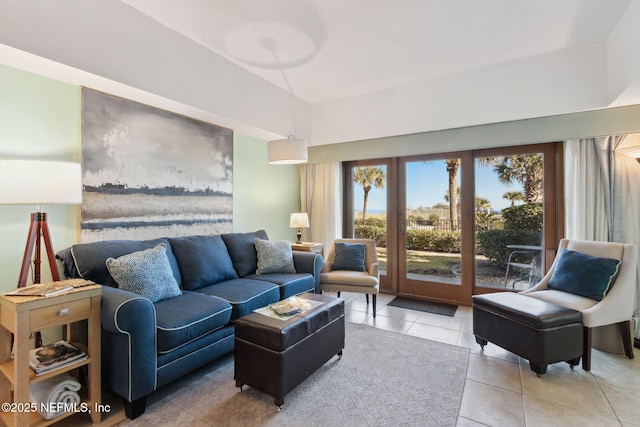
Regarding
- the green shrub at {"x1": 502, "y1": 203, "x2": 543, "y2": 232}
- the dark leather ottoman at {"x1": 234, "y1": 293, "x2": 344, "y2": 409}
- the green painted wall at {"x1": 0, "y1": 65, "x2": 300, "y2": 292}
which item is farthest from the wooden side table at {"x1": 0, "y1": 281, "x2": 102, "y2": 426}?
the green shrub at {"x1": 502, "y1": 203, "x2": 543, "y2": 232}

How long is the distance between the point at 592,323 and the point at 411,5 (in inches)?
114

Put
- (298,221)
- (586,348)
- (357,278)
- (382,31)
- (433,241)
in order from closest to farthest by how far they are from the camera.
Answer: (586,348) → (382,31) → (357,278) → (433,241) → (298,221)

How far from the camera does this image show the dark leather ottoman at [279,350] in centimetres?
186

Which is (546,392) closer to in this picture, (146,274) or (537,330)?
(537,330)

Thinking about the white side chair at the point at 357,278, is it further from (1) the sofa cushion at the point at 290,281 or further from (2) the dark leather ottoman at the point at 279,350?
(2) the dark leather ottoman at the point at 279,350

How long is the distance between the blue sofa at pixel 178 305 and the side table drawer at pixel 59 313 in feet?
0.33

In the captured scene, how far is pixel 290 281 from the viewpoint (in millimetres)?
3123

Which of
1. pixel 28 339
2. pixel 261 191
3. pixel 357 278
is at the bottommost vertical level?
pixel 357 278

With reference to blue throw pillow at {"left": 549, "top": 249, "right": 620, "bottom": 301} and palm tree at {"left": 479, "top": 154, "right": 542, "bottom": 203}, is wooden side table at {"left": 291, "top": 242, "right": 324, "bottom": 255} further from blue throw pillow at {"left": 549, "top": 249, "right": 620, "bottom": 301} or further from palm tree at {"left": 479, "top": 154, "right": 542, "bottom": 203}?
blue throw pillow at {"left": 549, "top": 249, "right": 620, "bottom": 301}

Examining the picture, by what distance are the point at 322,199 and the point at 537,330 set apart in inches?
130

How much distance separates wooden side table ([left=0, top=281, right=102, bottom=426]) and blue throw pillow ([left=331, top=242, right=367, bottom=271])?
266 cm

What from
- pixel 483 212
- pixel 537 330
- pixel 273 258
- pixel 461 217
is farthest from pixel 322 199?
pixel 537 330

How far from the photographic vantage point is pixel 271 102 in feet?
12.8

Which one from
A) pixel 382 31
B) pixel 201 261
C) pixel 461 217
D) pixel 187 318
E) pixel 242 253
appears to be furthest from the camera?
pixel 461 217
